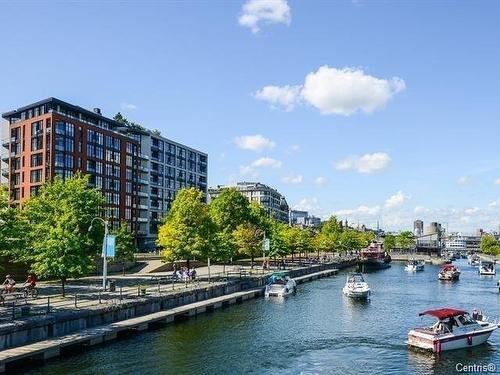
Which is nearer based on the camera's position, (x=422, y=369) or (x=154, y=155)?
(x=422, y=369)

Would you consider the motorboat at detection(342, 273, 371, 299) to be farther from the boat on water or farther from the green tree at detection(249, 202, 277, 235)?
the boat on water

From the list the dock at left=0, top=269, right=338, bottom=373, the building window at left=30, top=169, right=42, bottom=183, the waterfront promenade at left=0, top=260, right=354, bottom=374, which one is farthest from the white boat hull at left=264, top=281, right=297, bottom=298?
the building window at left=30, top=169, right=42, bottom=183

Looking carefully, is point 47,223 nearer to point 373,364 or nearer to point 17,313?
point 17,313

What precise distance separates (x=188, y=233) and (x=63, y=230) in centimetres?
2452

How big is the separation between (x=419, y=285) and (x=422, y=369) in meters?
73.4

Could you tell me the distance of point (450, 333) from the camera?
152 feet

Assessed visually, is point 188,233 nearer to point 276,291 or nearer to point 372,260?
point 276,291

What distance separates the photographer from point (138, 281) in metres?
72.1

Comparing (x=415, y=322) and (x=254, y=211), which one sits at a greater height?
(x=254, y=211)

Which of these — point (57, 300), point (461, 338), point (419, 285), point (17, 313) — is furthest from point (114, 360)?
point (419, 285)

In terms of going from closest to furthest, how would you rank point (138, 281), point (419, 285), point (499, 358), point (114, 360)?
point (114, 360), point (499, 358), point (138, 281), point (419, 285)

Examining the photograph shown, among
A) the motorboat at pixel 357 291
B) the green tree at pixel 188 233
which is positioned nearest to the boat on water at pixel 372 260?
the motorboat at pixel 357 291

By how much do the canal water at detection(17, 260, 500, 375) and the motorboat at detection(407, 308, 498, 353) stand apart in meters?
0.86

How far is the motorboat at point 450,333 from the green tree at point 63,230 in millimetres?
32445
